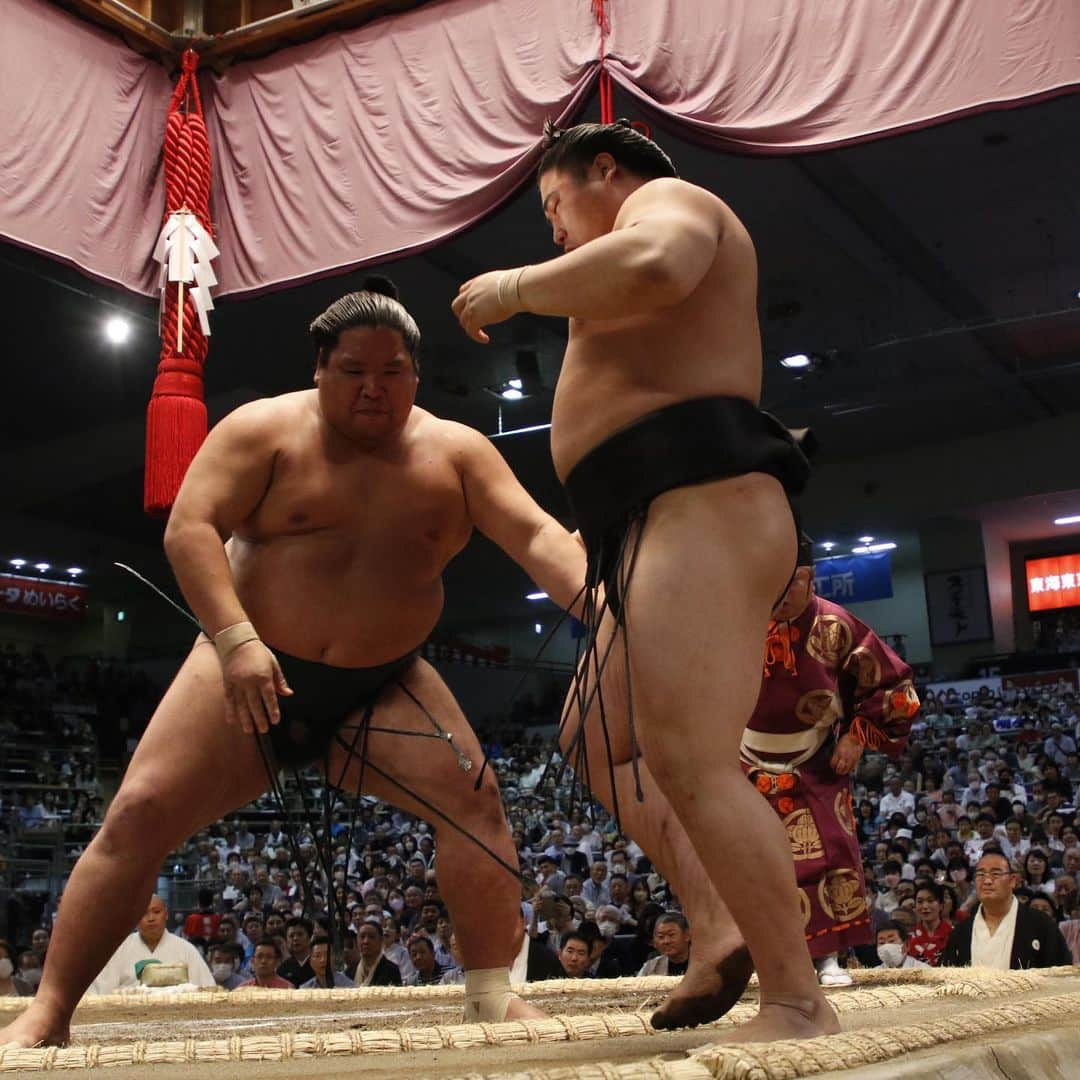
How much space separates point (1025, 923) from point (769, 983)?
2563mm

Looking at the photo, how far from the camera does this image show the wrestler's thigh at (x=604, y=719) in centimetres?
148

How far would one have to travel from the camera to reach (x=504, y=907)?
186cm

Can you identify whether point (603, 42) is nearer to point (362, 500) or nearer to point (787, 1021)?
point (362, 500)

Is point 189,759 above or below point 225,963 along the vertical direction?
above

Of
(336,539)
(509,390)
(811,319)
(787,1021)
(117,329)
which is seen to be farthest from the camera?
(509,390)

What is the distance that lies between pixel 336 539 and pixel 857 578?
1271cm

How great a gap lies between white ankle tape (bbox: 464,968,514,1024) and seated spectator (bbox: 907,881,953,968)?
2849mm

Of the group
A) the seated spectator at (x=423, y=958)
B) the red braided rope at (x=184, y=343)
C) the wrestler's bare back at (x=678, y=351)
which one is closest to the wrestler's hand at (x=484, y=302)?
the wrestler's bare back at (x=678, y=351)

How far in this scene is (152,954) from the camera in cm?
435

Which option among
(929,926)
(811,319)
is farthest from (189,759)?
(811,319)

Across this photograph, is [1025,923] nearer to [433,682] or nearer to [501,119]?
[433,682]

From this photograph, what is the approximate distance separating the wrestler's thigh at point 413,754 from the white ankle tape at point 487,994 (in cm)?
22

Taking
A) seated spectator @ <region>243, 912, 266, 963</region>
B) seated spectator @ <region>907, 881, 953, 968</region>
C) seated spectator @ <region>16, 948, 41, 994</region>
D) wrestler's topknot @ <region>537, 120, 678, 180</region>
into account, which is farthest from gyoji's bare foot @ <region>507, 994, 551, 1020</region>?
seated spectator @ <region>243, 912, 266, 963</region>

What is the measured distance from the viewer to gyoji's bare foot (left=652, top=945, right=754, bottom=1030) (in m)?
1.39
